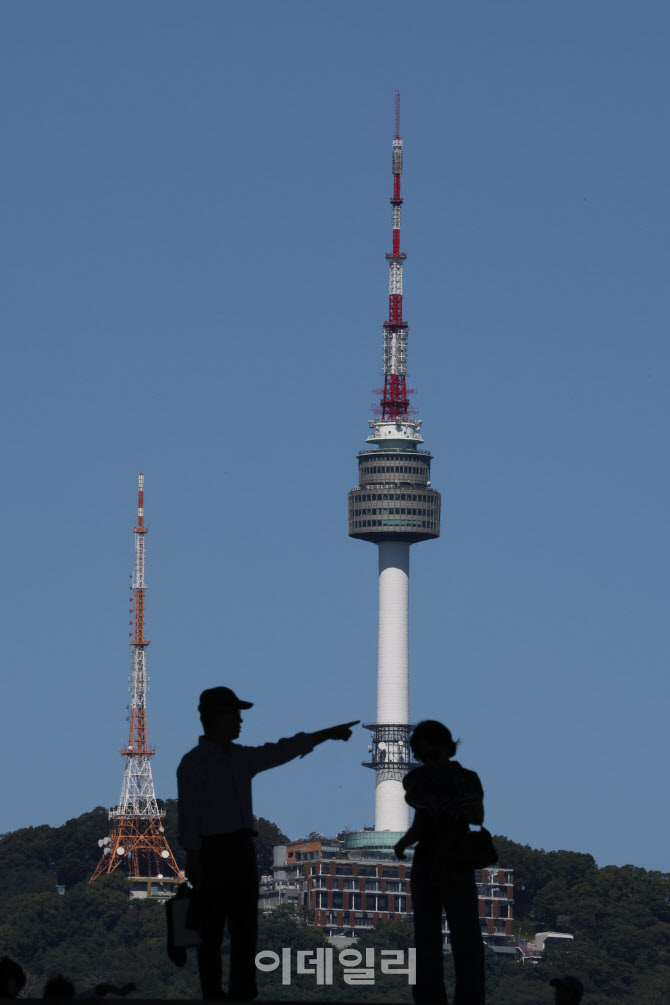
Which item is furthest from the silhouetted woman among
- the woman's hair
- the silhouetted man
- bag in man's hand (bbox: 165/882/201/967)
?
bag in man's hand (bbox: 165/882/201/967)

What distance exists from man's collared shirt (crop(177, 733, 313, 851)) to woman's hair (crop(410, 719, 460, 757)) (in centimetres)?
187

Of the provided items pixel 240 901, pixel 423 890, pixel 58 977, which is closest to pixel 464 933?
pixel 423 890

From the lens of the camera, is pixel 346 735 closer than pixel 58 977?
No

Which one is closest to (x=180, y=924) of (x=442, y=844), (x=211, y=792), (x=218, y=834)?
(x=218, y=834)

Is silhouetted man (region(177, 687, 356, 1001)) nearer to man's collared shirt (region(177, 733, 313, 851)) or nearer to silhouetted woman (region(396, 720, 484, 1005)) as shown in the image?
man's collared shirt (region(177, 733, 313, 851))

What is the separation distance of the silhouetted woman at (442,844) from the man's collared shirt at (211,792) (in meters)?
1.79

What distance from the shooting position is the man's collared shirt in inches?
867

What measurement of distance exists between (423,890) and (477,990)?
1203mm

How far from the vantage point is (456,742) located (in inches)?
855

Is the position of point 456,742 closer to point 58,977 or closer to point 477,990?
point 477,990

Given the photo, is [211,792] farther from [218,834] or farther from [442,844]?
[442,844]

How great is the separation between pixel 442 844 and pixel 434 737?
102cm

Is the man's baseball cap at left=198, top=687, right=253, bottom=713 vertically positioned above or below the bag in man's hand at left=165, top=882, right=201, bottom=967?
above

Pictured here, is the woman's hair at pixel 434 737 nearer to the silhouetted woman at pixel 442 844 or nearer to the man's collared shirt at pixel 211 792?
the silhouetted woman at pixel 442 844
